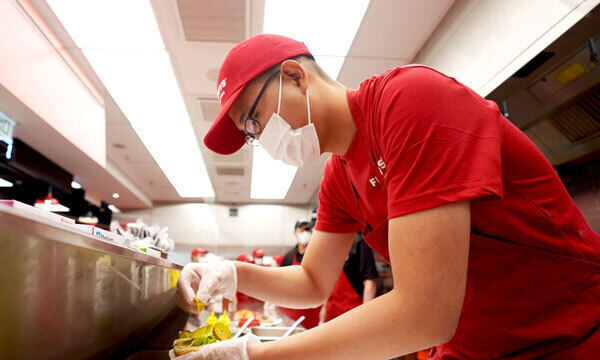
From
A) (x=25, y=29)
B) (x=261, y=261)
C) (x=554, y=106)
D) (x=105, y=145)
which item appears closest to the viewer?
(x=554, y=106)

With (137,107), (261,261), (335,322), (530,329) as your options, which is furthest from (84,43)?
(261,261)

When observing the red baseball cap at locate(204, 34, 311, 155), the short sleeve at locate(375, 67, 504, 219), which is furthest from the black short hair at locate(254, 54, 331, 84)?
the short sleeve at locate(375, 67, 504, 219)

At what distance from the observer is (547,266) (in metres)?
0.81

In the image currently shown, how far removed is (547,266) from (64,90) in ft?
14.7


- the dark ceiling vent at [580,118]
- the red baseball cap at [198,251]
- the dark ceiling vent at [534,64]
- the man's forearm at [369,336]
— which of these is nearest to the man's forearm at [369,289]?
the dark ceiling vent at [580,118]

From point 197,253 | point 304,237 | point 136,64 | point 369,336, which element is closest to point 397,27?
point 136,64

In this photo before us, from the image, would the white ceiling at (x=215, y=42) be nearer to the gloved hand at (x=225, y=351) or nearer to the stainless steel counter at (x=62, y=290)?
the stainless steel counter at (x=62, y=290)

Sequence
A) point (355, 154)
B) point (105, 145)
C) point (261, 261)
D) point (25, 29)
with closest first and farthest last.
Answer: point (355, 154), point (25, 29), point (105, 145), point (261, 261)

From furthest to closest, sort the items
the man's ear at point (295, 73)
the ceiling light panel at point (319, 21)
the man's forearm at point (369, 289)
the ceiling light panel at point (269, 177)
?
the ceiling light panel at point (269, 177)
the man's forearm at point (369, 289)
the ceiling light panel at point (319, 21)
the man's ear at point (295, 73)

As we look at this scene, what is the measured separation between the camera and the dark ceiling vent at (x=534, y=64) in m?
2.19

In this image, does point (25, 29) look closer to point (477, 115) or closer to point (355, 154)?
point (355, 154)

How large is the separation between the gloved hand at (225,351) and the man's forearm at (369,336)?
0.08 m

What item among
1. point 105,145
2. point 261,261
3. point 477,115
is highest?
point 105,145

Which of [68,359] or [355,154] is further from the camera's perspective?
[355,154]
